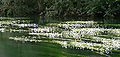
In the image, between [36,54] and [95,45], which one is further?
[95,45]

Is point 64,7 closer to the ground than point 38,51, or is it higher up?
higher up

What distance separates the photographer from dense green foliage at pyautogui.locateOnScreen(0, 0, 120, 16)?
66.2 feet

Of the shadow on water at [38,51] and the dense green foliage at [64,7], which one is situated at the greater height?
the dense green foliage at [64,7]

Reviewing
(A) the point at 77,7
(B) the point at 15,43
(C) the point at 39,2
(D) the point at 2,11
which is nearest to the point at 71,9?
(A) the point at 77,7

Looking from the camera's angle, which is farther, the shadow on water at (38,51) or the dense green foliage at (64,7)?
the dense green foliage at (64,7)

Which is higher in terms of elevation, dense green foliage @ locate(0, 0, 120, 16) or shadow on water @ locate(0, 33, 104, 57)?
dense green foliage @ locate(0, 0, 120, 16)

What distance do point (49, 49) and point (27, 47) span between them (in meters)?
1.03

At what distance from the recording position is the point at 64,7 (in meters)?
24.1

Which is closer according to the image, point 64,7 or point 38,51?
point 38,51

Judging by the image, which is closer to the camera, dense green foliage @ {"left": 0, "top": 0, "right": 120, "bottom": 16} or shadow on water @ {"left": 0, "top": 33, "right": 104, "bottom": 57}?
shadow on water @ {"left": 0, "top": 33, "right": 104, "bottom": 57}

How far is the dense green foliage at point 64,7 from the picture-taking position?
20.2 meters

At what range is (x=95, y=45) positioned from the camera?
751 cm

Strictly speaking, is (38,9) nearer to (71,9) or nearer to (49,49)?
(71,9)

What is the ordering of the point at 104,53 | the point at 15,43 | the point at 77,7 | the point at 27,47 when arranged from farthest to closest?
the point at 77,7, the point at 15,43, the point at 27,47, the point at 104,53
